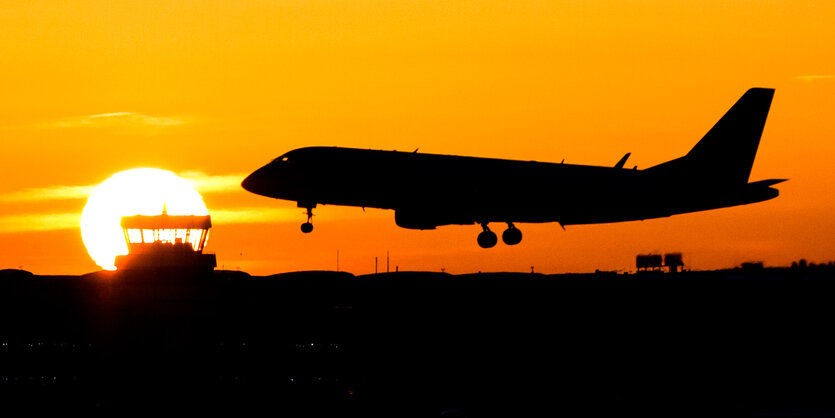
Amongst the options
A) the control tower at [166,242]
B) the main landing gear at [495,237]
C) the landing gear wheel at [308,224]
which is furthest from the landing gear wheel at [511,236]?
the control tower at [166,242]

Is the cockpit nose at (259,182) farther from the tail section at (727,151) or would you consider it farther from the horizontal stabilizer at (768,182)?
the horizontal stabilizer at (768,182)

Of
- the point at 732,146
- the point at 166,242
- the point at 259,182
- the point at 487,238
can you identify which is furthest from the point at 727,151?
the point at 166,242

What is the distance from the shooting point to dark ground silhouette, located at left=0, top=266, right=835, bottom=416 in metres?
115

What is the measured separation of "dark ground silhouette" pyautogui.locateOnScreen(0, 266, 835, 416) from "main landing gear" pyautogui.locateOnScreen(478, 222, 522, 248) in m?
19.1

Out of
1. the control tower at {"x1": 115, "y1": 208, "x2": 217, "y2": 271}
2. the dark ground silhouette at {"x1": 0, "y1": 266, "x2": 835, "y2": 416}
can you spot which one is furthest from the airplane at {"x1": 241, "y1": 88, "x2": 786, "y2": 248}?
the control tower at {"x1": 115, "y1": 208, "x2": 217, "y2": 271}

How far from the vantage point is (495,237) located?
9338 centimetres

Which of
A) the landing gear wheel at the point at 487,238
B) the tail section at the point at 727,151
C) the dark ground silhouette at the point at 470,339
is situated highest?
the tail section at the point at 727,151

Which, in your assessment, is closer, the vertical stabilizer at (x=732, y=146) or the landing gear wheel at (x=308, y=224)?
the landing gear wheel at (x=308, y=224)

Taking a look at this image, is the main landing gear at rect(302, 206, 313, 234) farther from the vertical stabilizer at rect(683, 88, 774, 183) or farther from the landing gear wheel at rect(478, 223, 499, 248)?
the vertical stabilizer at rect(683, 88, 774, 183)

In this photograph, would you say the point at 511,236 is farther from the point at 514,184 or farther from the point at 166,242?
the point at 166,242

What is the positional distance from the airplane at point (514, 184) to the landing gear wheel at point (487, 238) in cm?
7

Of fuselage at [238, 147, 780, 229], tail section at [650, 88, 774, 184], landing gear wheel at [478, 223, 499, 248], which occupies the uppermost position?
tail section at [650, 88, 774, 184]

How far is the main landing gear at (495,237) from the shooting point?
3620 inches

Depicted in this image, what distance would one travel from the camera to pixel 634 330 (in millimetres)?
129500
